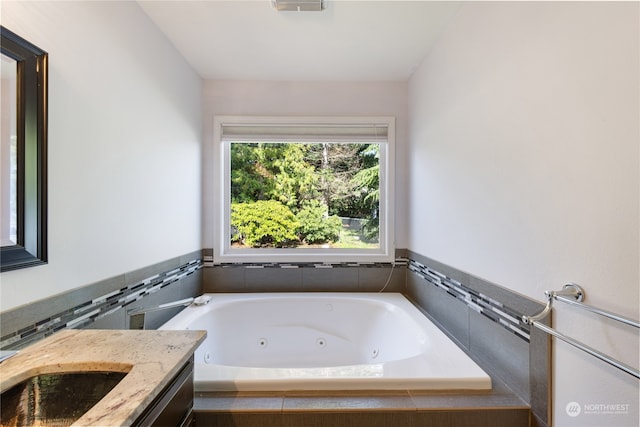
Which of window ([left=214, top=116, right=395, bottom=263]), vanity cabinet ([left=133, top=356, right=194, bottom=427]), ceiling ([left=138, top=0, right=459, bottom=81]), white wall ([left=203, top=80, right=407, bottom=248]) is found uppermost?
ceiling ([left=138, top=0, right=459, bottom=81])

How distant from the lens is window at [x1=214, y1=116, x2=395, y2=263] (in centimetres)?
245

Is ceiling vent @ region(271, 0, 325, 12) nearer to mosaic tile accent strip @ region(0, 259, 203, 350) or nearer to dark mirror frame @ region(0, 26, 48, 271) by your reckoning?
dark mirror frame @ region(0, 26, 48, 271)

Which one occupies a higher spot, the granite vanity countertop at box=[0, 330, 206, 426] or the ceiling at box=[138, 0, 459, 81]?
the ceiling at box=[138, 0, 459, 81]

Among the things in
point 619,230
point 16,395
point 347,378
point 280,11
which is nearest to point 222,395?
point 347,378

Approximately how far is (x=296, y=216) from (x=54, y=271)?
1.64m

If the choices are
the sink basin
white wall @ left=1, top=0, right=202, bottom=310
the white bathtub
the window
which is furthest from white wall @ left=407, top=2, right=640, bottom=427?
white wall @ left=1, top=0, right=202, bottom=310

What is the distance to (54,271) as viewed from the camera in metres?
1.05

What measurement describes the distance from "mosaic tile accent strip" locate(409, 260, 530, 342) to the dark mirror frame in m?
1.81

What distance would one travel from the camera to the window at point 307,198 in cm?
245

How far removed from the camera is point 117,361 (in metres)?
0.81

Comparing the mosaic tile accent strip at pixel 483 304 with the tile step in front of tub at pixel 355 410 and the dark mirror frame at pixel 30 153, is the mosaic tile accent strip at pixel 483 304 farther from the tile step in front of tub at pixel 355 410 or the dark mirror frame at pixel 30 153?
the dark mirror frame at pixel 30 153

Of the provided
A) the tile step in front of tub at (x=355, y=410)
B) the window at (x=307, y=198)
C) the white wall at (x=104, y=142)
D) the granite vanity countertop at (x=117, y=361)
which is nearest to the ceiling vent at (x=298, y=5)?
the white wall at (x=104, y=142)

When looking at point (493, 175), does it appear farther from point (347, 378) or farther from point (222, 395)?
point (222, 395)

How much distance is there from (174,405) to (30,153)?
37.2 inches
